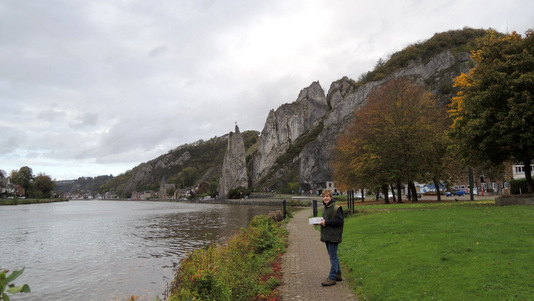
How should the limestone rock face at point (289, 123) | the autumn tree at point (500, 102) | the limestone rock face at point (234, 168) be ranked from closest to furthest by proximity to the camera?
the autumn tree at point (500, 102)
the limestone rock face at point (234, 168)
the limestone rock face at point (289, 123)

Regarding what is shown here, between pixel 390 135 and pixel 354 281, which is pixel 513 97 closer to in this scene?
pixel 390 135

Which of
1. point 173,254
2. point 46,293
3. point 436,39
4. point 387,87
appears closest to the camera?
point 46,293

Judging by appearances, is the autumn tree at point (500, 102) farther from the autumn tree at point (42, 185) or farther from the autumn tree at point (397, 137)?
the autumn tree at point (42, 185)

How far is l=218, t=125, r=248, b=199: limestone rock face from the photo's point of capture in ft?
500

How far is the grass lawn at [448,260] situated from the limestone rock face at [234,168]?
460 feet

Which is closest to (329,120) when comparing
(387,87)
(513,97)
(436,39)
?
(436,39)

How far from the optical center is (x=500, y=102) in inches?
808

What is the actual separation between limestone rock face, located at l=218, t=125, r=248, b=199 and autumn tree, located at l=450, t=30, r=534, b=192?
13323cm

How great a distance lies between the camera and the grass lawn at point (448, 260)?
654 cm

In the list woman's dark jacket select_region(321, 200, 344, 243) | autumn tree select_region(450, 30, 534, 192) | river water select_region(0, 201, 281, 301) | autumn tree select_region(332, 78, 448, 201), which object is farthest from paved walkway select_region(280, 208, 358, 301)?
autumn tree select_region(332, 78, 448, 201)

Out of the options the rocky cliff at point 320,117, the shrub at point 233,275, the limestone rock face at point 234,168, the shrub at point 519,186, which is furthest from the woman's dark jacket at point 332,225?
the limestone rock face at point 234,168

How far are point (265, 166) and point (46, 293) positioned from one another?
15199cm

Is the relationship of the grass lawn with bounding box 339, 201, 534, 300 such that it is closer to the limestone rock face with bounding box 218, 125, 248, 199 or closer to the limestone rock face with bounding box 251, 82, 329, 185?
the limestone rock face with bounding box 218, 125, 248, 199

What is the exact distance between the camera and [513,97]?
1928 centimetres
